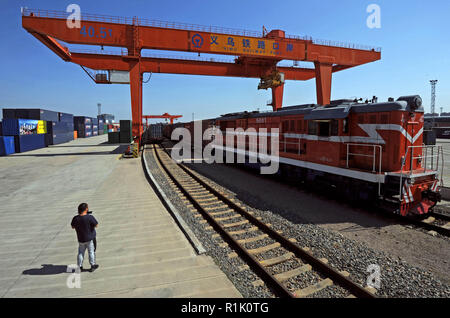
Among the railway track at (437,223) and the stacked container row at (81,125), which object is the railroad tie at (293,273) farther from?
the stacked container row at (81,125)

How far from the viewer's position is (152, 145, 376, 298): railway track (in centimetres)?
407

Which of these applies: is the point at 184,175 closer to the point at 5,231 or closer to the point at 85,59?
the point at 5,231

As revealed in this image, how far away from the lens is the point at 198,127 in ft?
83.1

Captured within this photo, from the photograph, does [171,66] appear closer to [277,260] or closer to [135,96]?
[135,96]

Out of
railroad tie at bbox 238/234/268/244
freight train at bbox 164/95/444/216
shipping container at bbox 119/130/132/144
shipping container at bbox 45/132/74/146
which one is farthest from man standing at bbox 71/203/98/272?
shipping container at bbox 45/132/74/146

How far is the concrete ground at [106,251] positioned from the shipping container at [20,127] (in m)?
21.6

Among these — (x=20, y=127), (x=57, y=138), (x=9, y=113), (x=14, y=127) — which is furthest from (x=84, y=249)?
(x=57, y=138)

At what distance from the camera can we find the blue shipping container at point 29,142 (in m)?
27.4

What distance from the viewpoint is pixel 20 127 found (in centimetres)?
2728

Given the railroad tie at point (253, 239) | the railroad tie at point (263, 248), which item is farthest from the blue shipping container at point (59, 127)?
the railroad tie at point (263, 248)

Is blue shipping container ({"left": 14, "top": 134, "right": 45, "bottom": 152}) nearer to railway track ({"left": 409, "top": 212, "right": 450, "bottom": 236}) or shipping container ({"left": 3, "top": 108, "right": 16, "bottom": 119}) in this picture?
shipping container ({"left": 3, "top": 108, "right": 16, "bottom": 119})

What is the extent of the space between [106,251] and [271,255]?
371 centimetres
